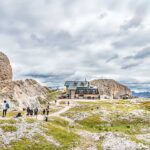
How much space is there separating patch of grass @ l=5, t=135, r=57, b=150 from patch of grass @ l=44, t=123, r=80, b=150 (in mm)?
2445

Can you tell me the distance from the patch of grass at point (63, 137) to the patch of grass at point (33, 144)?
8.02ft

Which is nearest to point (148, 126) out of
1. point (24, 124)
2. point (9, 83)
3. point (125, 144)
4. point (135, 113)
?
point (135, 113)

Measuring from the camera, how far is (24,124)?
218ft

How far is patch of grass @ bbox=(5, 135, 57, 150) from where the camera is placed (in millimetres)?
54219

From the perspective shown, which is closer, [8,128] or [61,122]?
[8,128]

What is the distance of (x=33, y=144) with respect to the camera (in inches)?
2211

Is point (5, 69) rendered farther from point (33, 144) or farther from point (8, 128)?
point (33, 144)

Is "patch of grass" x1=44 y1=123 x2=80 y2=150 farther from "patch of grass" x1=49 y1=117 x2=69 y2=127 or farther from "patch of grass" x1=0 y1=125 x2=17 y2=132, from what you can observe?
"patch of grass" x1=49 y1=117 x2=69 y2=127

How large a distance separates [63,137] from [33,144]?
8.02 meters

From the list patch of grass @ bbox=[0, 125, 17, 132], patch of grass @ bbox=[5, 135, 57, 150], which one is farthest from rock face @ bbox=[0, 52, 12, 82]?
patch of grass @ bbox=[5, 135, 57, 150]

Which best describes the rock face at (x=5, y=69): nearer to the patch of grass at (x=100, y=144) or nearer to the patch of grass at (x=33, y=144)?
the patch of grass at (x=100, y=144)

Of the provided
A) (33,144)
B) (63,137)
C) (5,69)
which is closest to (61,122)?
(63,137)

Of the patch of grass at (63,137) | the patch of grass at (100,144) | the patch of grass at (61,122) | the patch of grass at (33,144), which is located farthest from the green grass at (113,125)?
the patch of grass at (33,144)

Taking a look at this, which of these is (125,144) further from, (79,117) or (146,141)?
(79,117)
